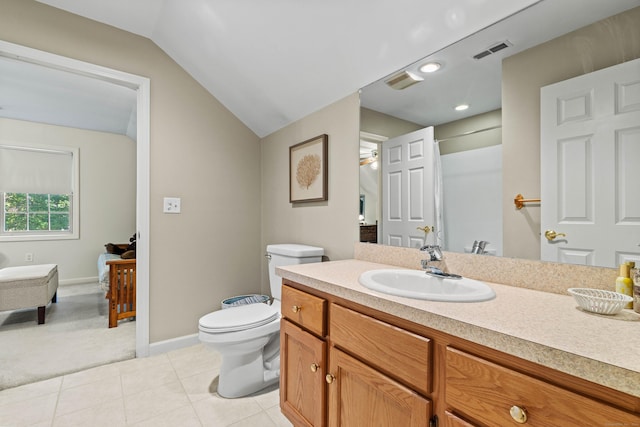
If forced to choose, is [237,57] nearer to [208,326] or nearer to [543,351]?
[208,326]

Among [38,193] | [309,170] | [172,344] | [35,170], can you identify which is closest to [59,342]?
[172,344]

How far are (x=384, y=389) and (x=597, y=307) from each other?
0.65m

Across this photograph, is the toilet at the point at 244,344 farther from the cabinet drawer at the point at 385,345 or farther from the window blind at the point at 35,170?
the window blind at the point at 35,170

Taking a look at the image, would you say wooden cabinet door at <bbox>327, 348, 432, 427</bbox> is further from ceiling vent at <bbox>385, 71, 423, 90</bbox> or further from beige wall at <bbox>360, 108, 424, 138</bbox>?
ceiling vent at <bbox>385, 71, 423, 90</bbox>

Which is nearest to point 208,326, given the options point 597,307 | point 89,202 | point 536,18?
point 597,307

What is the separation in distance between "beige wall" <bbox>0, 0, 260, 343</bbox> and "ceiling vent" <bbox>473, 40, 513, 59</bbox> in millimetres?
2110

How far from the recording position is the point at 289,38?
1829 mm

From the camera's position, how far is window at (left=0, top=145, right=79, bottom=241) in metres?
4.30

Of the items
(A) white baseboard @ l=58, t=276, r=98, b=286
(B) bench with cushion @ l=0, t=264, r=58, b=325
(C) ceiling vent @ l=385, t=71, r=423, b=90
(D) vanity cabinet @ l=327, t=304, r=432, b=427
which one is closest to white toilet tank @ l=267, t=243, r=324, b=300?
(D) vanity cabinet @ l=327, t=304, r=432, b=427

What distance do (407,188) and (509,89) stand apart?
649 mm

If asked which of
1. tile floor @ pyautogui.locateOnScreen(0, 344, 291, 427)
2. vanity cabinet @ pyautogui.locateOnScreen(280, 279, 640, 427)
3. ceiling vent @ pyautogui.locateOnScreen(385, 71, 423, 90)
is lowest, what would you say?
tile floor @ pyautogui.locateOnScreen(0, 344, 291, 427)

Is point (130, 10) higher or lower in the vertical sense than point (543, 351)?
higher

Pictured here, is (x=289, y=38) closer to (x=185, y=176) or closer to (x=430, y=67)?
(x=430, y=67)

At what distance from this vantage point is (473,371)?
0.75 metres
